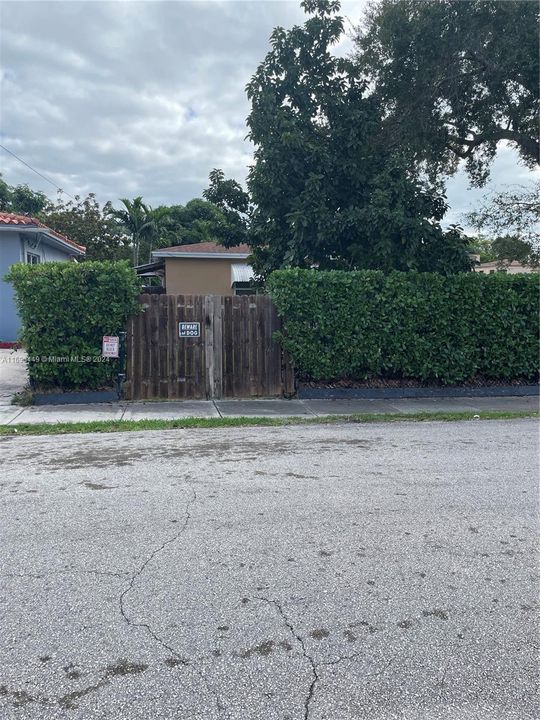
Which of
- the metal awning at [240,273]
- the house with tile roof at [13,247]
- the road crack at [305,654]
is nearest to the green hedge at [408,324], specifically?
the road crack at [305,654]

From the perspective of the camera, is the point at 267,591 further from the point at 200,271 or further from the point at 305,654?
the point at 200,271

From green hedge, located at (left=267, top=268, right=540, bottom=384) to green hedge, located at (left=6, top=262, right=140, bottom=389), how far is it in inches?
118

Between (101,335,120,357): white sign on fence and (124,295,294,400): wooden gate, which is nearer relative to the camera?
(101,335,120,357): white sign on fence

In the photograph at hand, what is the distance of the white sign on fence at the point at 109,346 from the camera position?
10.6m

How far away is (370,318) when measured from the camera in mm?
11383

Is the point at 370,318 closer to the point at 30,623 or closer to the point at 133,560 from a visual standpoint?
the point at 133,560

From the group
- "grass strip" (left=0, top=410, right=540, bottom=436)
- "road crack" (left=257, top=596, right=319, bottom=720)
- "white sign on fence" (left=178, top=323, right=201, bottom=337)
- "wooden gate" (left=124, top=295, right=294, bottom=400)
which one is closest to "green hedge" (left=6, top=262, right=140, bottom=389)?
"wooden gate" (left=124, top=295, right=294, bottom=400)

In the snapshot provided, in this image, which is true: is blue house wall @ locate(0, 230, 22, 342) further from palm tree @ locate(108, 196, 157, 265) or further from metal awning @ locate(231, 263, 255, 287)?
palm tree @ locate(108, 196, 157, 265)

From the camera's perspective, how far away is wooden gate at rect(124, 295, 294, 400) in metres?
11.0

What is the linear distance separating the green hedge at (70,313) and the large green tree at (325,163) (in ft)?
12.4

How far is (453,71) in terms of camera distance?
12406mm

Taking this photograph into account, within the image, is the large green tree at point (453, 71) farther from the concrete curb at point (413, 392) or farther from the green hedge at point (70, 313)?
the green hedge at point (70, 313)

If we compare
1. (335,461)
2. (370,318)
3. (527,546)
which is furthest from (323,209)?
(527,546)

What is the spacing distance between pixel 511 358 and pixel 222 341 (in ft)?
19.8
